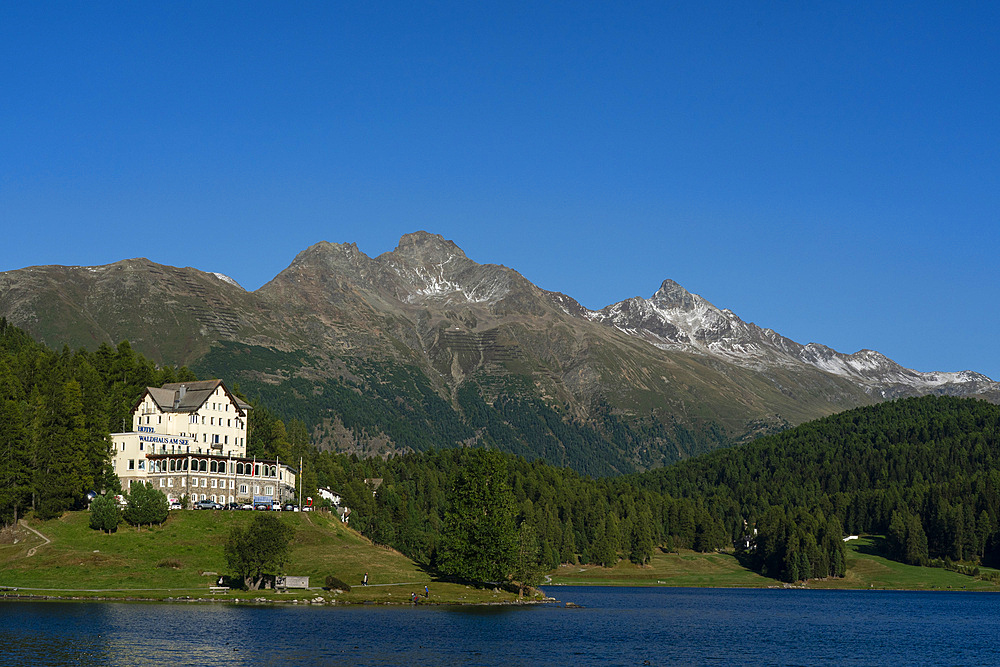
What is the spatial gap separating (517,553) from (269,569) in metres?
38.5

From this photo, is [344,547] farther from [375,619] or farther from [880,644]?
[880,644]

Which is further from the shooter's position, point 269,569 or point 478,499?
point 478,499

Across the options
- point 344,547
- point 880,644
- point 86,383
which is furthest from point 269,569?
point 880,644

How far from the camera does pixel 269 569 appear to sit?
450ft

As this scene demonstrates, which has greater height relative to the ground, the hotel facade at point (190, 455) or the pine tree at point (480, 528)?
the hotel facade at point (190, 455)

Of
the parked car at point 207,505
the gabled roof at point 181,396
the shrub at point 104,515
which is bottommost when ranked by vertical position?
the shrub at point 104,515

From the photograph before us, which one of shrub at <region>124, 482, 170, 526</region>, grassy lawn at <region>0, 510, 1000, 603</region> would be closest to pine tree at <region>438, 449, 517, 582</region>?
grassy lawn at <region>0, 510, 1000, 603</region>

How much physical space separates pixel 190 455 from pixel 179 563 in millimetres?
38261

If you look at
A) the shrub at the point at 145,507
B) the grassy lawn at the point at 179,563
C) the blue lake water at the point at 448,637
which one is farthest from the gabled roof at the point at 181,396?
the blue lake water at the point at 448,637

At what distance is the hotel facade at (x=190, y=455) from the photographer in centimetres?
17825

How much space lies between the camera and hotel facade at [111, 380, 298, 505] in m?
178

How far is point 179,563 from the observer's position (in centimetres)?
14338

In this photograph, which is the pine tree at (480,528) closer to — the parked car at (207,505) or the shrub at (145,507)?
the parked car at (207,505)

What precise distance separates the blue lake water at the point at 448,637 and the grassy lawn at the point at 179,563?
7.96 metres
